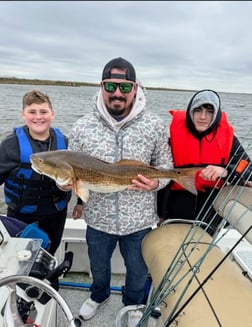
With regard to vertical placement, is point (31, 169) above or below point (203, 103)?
below

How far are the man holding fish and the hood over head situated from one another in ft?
0.96

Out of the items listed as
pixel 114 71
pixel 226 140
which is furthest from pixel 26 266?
pixel 226 140

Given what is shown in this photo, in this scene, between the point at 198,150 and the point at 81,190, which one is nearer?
the point at 81,190

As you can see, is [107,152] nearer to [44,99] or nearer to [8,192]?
[44,99]

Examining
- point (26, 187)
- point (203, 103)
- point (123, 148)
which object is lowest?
point (26, 187)

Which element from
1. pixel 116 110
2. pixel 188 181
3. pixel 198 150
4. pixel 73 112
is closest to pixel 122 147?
pixel 116 110

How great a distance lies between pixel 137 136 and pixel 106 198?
61cm

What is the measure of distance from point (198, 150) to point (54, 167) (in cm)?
136

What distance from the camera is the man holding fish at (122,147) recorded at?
2.80 metres

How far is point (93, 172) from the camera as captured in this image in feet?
8.93

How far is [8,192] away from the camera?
11.0 ft

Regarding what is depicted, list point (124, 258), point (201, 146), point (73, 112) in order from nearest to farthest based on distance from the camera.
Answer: point (201, 146) < point (124, 258) < point (73, 112)

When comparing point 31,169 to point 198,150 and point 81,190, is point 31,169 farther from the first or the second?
point 198,150

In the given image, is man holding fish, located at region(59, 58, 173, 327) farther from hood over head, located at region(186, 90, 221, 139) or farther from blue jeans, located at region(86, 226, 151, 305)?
hood over head, located at region(186, 90, 221, 139)
